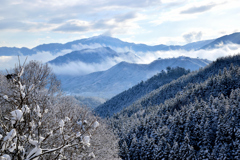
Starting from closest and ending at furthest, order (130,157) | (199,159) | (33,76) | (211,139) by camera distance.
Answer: (33,76), (199,159), (211,139), (130,157)

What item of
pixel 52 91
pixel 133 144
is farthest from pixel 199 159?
pixel 52 91

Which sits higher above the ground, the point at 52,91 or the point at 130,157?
the point at 52,91

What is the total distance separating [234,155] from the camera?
53625 mm

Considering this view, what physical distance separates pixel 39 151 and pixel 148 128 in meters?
80.5

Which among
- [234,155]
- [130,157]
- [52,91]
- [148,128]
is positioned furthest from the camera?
[148,128]

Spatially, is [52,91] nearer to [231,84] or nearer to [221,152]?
[221,152]

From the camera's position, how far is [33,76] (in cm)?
2728

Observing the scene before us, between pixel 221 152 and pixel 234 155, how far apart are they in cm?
332

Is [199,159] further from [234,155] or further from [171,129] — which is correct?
[171,129]

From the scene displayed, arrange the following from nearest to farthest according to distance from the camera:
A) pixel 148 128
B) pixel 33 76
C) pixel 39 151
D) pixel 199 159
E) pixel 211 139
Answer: pixel 39 151 < pixel 33 76 < pixel 199 159 < pixel 211 139 < pixel 148 128

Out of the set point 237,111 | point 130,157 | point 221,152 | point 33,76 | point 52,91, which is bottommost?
point 130,157

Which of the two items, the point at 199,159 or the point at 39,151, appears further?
the point at 199,159

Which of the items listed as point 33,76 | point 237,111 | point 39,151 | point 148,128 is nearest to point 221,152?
point 237,111

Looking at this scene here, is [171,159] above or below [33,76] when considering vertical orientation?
below
